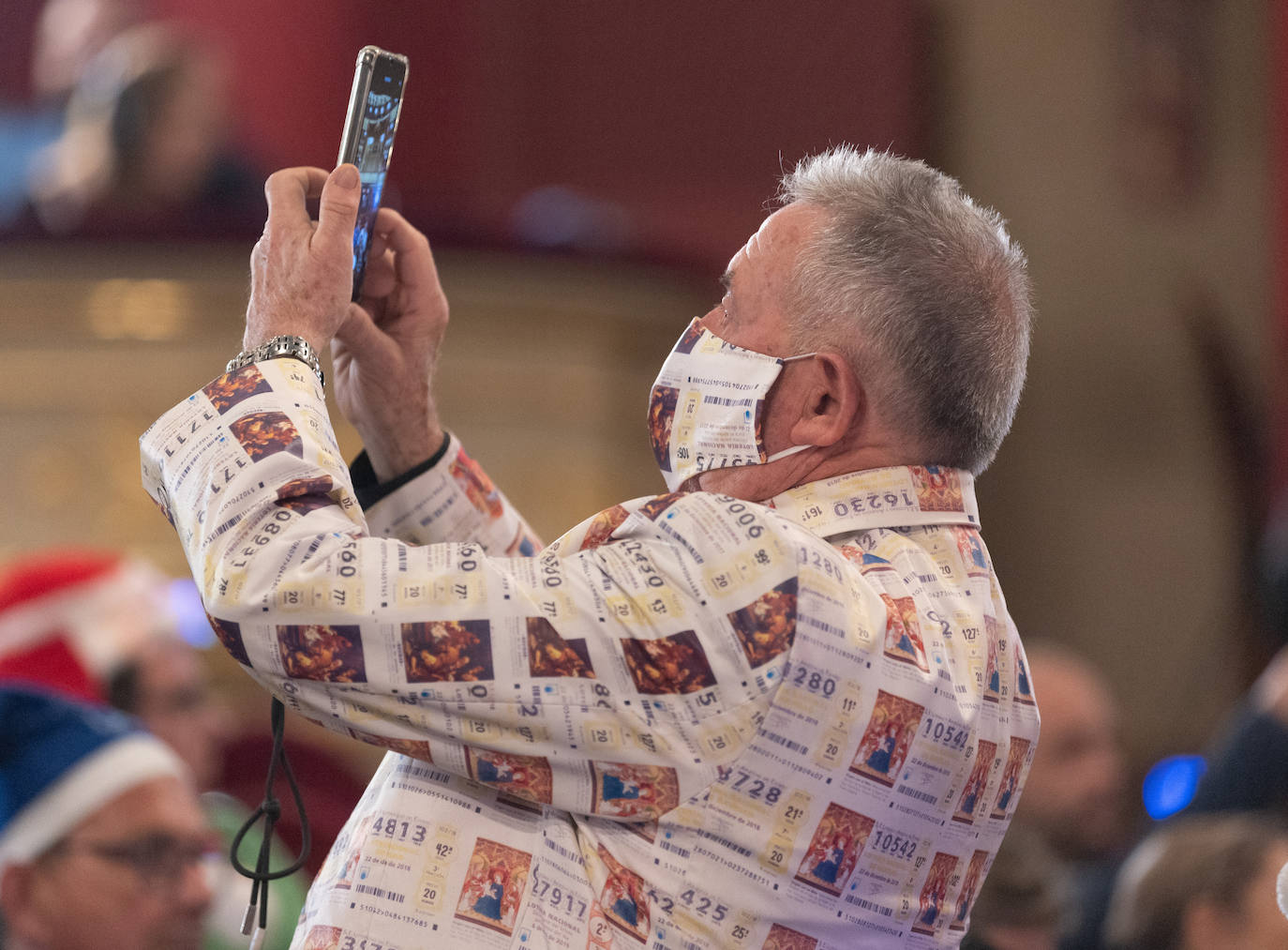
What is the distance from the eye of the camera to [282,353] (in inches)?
56.1

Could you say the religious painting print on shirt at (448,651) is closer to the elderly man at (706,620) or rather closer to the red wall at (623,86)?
the elderly man at (706,620)

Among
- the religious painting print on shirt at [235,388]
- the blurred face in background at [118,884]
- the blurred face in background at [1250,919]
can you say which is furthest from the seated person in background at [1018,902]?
the religious painting print on shirt at [235,388]

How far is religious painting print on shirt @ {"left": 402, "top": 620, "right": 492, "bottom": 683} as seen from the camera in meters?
1.27

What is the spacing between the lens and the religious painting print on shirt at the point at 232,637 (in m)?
1.28

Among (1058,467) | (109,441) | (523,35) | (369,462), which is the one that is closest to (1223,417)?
(1058,467)

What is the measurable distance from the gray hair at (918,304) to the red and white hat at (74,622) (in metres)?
2.20

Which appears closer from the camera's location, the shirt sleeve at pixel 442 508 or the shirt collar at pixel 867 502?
the shirt collar at pixel 867 502

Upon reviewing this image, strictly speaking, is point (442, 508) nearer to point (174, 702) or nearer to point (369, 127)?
point (369, 127)

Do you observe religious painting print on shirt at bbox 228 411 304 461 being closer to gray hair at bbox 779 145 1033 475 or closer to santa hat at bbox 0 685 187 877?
gray hair at bbox 779 145 1033 475

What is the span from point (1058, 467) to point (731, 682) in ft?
18.2

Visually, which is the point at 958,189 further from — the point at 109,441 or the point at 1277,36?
the point at 1277,36

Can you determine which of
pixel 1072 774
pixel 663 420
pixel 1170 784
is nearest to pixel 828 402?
pixel 663 420

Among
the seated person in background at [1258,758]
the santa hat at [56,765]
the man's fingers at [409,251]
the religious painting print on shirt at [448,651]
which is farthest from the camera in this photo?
the seated person in background at [1258,758]

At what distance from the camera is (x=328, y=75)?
659cm
